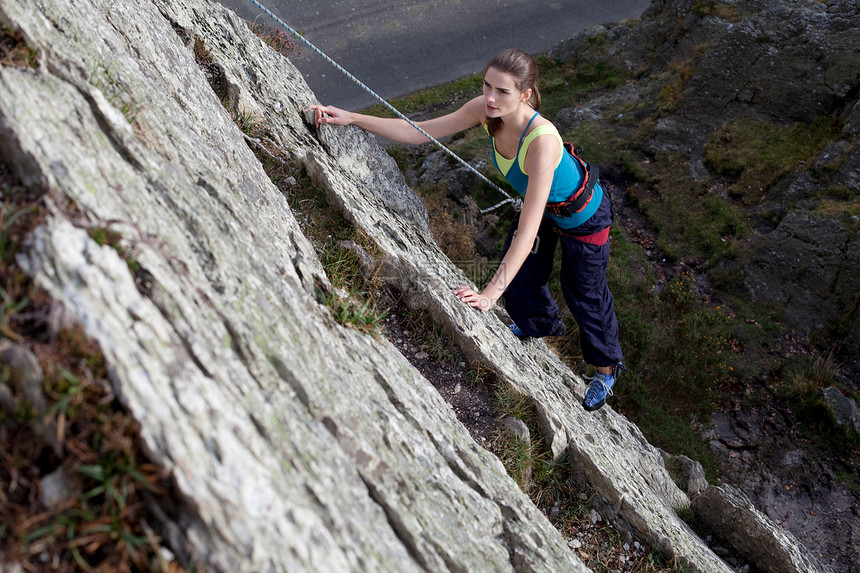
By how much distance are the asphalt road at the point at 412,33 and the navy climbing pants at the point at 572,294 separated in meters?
11.3

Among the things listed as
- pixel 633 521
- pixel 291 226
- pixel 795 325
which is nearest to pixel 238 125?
pixel 291 226

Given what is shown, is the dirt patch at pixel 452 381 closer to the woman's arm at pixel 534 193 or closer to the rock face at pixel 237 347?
the rock face at pixel 237 347

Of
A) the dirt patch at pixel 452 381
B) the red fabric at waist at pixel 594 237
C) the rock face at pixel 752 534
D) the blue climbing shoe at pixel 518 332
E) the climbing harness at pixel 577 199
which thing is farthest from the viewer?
the blue climbing shoe at pixel 518 332

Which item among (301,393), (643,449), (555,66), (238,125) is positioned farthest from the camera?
(555,66)

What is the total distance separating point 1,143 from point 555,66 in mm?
18021

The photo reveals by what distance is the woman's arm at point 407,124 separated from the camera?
5.89 meters

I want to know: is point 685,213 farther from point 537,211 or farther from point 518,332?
point 537,211

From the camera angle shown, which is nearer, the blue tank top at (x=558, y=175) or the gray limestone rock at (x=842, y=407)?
the blue tank top at (x=558, y=175)

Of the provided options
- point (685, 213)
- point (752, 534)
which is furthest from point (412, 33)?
point (752, 534)

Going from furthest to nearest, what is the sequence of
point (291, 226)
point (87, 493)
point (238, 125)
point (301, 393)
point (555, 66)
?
point (555, 66) < point (238, 125) < point (291, 226) < point (301, 393) < point (87, 493)

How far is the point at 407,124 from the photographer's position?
6.50 m

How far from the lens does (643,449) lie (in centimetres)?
706

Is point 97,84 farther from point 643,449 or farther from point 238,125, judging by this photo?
point 643,449

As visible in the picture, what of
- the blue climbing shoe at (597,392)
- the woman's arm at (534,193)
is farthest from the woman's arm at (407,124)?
the blue climbing shoe at (597,392)
